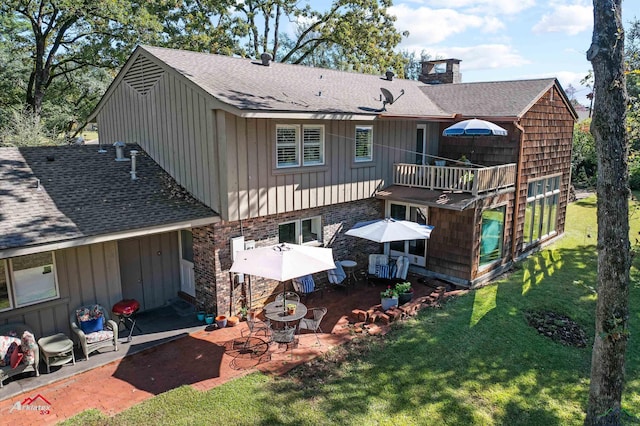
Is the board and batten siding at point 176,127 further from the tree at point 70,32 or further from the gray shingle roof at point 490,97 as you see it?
the tree at point 70,32

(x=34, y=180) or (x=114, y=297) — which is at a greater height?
(x=34, y=180)

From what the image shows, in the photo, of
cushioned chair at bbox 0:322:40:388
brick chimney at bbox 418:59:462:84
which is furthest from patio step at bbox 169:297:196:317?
brick chimney at bbox 418:59:462:84

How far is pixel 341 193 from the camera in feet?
41.5

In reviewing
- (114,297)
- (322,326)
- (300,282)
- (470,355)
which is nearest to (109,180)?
(114,297)

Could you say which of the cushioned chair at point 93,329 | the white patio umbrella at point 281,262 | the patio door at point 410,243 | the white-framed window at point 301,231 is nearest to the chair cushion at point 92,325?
the cushioned chair at point 93,329

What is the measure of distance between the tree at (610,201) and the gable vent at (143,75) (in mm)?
9372

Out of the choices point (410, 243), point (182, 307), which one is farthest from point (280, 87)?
point (182, 307)

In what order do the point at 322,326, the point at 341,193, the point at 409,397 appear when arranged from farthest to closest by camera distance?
the point at 341,193 < the point at 322,326 < the point at 409,397

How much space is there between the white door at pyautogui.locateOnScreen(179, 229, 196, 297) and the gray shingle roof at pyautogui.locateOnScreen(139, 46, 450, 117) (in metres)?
3.65

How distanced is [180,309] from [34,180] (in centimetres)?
437

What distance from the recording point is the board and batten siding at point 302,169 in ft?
32.8

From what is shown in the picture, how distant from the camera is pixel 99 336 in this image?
8.61 meters

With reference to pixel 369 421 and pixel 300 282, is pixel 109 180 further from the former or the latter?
pixel 369 421

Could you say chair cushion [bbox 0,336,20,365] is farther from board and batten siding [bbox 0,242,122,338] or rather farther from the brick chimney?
the brick chimney
